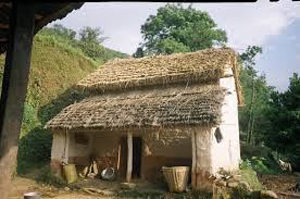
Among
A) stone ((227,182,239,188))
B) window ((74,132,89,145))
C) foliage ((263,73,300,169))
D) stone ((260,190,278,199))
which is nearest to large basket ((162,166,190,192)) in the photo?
stone ((227,182,239,188))

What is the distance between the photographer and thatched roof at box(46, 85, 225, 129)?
1236 cm

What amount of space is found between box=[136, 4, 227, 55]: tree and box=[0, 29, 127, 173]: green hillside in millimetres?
13339

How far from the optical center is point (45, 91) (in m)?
20.1

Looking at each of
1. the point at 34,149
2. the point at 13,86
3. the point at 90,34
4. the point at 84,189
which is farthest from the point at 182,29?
the point at 13,86

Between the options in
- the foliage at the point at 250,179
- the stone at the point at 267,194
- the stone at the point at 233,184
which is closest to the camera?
the stone at the point at 267,194

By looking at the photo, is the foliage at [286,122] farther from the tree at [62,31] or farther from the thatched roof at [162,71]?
the tree at [62,31]

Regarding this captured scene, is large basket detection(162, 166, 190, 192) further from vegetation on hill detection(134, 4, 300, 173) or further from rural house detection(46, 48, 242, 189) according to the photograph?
vegetation on hill detection(134, 4, 300, 173)

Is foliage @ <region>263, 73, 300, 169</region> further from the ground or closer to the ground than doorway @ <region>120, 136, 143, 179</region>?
further from the ground

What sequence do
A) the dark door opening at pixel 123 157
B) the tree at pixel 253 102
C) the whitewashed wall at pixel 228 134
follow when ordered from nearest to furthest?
the whitewashed wall at pixel 228 134 → the dark door opening at pixel 123 157 → the tree at pixel 253 102

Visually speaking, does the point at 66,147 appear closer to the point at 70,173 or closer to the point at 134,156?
the point at 70,173

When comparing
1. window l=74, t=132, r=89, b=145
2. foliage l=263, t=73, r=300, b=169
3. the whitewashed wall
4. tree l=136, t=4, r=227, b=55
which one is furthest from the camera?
tree l=136, t=4, r=227, b=55

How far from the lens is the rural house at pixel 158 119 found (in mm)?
12356

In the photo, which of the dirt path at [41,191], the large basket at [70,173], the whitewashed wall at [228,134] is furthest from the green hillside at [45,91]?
the whitewashed wall at [228,134]

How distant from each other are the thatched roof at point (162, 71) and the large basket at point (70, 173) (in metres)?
4.28
